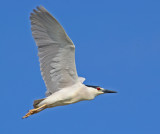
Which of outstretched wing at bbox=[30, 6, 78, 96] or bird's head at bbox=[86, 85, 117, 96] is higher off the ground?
outstretched wing at bbox=[30, 6, 78, 96]

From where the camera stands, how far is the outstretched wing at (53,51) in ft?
46.4

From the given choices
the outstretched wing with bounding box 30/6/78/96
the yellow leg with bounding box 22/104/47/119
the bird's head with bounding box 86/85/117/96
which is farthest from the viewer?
the bird's head with bounding box 86/85/117/96

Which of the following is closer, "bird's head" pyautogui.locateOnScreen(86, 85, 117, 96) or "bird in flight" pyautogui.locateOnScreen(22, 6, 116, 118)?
"bird in flight" pyautogui.locateOnScreen(22, 6, 116, 118)

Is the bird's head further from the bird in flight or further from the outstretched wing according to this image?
the outstretched wing

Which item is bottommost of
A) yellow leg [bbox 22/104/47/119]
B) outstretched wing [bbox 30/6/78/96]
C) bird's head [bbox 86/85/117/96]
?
yellow leg [bbox 22/104/47/119]

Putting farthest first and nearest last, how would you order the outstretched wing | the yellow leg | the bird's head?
1. the bird's head
2. the yellow leg
3. the outstretched wing

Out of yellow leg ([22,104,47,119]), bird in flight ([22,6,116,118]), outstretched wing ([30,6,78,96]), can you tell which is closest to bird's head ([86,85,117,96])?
bird in flight ([22,6,116,118])

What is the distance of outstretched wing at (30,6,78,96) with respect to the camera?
14.1m

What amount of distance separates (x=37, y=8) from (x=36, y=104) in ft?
9.25

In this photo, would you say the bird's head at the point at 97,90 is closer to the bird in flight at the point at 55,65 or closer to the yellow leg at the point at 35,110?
the bird in flight at the point at 55,65

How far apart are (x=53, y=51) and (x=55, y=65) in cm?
49

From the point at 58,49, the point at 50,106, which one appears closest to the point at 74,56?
the point at 58,49

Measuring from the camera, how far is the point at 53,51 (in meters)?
14.5

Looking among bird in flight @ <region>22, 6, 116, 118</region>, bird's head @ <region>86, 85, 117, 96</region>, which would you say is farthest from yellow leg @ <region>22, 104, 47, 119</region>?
bird's head @ <region>86, 85, 117, 96</region>
